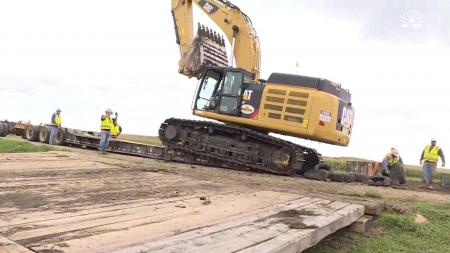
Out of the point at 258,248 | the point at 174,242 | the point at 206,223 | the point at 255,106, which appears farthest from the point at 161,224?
the point at 255,106

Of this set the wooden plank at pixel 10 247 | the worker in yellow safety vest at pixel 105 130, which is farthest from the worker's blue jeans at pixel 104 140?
the wooden plank at pixel 10 247

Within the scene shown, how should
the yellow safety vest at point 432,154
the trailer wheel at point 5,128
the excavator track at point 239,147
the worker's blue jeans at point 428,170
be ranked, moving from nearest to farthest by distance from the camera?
the excavator track at point 239,147
the yellow safety vest at point 432,154
the worker's blue jeans at point 428,170
the trailer wheel at point 5,128

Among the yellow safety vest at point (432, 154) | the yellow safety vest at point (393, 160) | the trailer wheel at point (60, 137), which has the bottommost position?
the trailer wheel at point (60, 137)

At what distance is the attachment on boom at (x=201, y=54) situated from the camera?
Result: 48.4 ft

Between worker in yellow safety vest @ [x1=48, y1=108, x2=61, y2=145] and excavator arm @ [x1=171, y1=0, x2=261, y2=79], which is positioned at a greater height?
excavator arm @ [x1=171, y1=0, x2=261, y2=79]

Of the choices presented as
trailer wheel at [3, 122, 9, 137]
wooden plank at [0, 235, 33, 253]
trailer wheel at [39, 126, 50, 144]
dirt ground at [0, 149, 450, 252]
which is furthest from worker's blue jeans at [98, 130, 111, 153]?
wooden plank at [0, 235, 33, 253]

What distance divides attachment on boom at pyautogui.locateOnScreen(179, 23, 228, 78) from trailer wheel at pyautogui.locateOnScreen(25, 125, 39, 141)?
8631mm

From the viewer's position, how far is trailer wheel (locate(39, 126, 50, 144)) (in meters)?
19.8

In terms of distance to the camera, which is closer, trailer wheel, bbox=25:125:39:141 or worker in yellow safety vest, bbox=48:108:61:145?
worker in yellow safety vest, bbox=48:108:61:145

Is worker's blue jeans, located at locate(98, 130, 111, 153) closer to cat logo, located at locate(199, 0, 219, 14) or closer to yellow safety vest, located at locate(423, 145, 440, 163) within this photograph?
cat logo, located at locate(199, 0, 219, 14)

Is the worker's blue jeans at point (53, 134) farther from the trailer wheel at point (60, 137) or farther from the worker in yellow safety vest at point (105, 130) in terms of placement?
the worker in yellow safety vest at point (105, 130)

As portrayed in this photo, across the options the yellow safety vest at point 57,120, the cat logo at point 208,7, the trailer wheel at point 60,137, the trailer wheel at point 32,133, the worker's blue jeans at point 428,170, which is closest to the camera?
the cat logo at point 208,7

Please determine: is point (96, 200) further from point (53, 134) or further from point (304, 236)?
point (53, 134)

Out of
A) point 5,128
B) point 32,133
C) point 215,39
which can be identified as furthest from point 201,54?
point 5,128
